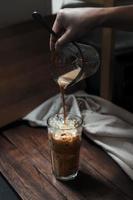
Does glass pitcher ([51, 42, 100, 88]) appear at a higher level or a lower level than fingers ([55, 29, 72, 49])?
lower

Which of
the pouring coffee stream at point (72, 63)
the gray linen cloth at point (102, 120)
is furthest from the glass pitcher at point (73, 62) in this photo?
the gray linen cloth at point (102, 120)

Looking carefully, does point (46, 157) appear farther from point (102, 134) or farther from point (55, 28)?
point (55, 28)

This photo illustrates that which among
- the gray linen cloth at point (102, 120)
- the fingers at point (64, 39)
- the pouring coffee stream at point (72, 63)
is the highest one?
the fingers at point (64, 39)

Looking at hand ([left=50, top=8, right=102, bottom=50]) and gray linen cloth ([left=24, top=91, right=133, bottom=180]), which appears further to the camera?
gray linen cloth ([left=24, top=91, right=133, bottom=180])

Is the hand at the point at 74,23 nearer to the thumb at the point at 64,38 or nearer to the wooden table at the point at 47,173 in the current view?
the thumb at the point at 64,38

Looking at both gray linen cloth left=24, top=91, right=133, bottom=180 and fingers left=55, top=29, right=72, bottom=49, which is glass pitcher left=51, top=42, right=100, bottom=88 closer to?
fingers left=55, top=29, right=72, bottom=49

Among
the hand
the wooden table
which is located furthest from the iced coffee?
the hand
